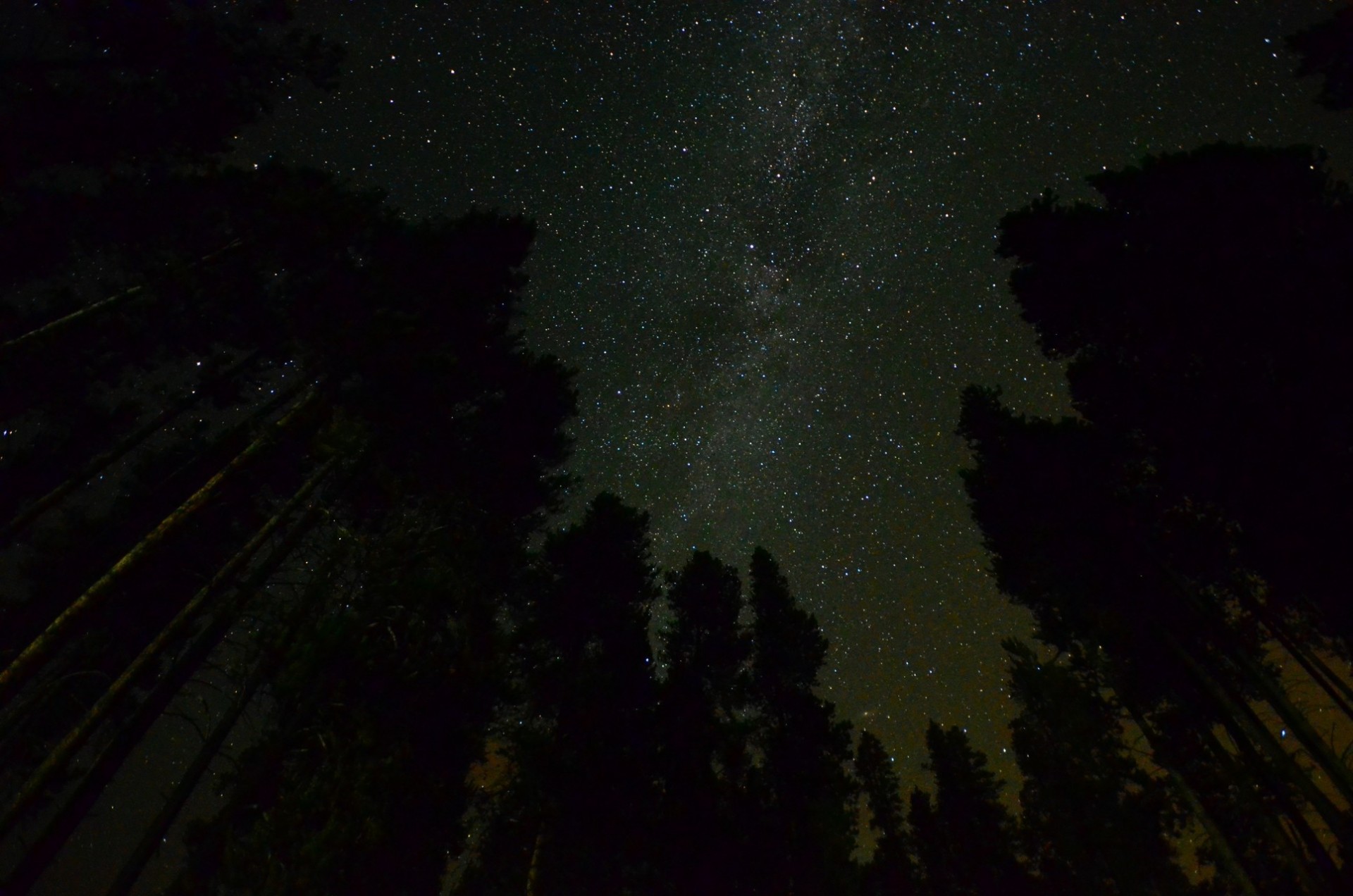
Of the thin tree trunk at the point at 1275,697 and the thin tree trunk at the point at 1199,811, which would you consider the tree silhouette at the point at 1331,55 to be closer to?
the thin tree trunk at the point at 1275,697

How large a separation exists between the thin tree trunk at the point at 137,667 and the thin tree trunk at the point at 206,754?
1081 mm

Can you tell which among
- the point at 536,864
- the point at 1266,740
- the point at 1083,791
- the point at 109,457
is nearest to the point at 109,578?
the point at 109,457

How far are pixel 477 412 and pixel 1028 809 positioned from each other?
26848mm

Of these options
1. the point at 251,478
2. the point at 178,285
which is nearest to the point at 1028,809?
the point at 251,478

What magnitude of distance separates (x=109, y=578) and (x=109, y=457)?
378 cm

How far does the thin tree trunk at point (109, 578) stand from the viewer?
6082 mm

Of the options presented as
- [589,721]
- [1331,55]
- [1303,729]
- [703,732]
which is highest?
[1331,55]

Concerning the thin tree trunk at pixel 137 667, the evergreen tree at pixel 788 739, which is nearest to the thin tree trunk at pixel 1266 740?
the evergreen tree at pixel 788 739

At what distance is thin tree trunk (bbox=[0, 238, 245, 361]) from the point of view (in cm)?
823

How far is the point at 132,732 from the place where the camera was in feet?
23.6

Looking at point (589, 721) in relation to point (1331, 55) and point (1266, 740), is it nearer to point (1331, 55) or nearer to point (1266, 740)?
point (1266, 740)

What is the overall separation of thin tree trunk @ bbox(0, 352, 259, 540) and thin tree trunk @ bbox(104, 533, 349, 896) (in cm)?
413

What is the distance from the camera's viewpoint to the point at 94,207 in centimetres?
1031

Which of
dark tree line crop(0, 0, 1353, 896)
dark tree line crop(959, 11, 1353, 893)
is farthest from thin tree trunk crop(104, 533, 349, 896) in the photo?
dark tree line crop(959, 11, 1353, 893)
